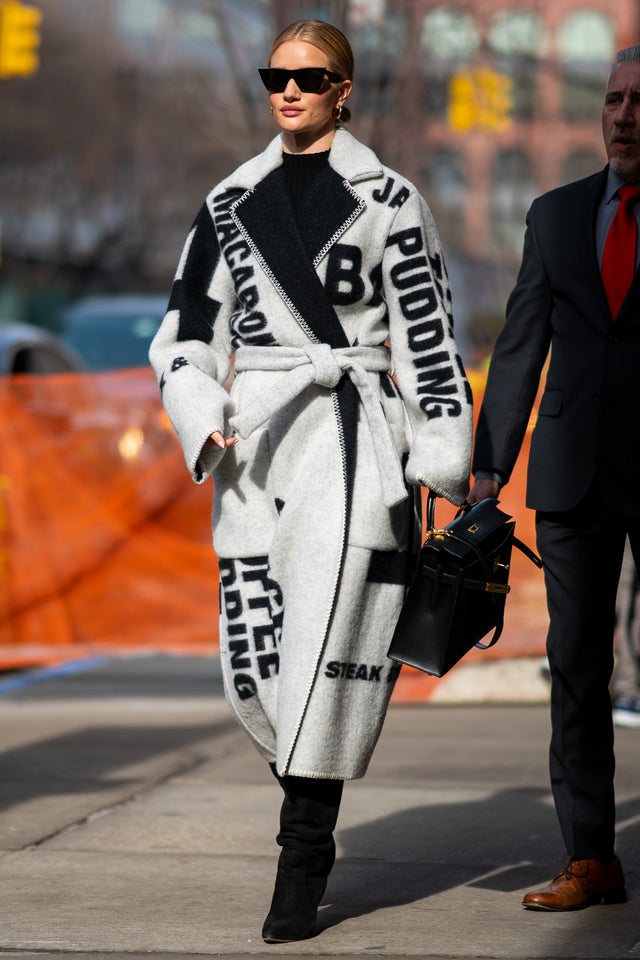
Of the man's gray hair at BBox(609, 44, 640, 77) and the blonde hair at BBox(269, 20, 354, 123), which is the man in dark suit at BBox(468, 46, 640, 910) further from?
the blonde hair at BBox(269, 20, 354, 123)

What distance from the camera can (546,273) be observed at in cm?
428

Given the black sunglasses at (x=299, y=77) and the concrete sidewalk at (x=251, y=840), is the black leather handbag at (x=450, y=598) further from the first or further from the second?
the black sunglasses at (x=299, y=77)

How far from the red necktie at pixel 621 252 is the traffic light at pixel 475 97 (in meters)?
16.2

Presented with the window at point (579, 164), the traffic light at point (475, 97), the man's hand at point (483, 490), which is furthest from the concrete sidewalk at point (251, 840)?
the window at point (579, 164)

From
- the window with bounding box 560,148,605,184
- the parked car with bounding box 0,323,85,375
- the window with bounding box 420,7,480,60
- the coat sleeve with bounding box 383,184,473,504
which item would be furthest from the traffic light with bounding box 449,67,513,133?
the coat sleeve with bounding box 383,184,473,504

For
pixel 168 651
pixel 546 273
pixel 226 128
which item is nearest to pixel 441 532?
pixel 546 273

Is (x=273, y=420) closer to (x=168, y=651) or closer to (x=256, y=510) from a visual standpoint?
(x=256, y=510)

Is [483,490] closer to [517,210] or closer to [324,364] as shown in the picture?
[324,364]

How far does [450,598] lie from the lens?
388 centimetres

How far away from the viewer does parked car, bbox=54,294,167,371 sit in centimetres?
1439

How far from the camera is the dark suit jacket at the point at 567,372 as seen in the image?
4.15 m

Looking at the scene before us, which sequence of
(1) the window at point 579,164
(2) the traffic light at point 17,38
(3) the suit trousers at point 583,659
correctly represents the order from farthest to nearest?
(1) the window at point 579,164 < (2) the traffic light at point 17,38 < (3) the suit trousers at point 583,659

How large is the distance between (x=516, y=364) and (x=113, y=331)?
10941 millimetres

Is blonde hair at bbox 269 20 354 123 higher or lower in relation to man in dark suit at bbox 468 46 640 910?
higher
